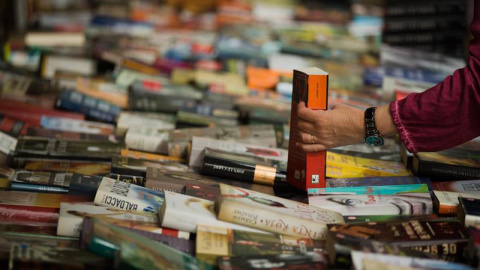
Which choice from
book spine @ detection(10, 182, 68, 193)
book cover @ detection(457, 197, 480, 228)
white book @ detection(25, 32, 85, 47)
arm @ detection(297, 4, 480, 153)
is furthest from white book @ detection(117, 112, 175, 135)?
white book @ detection(25, 32, 85, 47)

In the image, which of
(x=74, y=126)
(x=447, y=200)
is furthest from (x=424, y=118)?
(x=74, y=126)

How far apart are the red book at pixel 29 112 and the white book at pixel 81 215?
1.18m

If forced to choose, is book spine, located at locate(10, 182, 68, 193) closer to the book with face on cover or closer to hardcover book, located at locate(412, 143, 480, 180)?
the book with face on cover

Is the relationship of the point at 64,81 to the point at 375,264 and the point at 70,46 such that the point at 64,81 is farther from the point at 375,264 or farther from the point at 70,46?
the point at 375,264

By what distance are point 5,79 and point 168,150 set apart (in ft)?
4.65

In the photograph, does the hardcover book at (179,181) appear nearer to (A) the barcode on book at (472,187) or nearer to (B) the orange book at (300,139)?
(B) the orange book at (300,139)

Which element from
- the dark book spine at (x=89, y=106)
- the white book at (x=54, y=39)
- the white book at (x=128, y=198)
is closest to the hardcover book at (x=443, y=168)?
the white book at (x=128, y=198)

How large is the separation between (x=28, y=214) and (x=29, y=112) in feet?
3.85

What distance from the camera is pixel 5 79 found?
3.84 meters

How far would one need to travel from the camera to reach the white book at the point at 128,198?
7.34 feet

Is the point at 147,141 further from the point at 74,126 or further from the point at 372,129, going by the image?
the point at 372,129

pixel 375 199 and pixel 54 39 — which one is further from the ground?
pixel 54 39

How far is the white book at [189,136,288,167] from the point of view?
2715 mm

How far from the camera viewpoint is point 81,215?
83.6 inches
